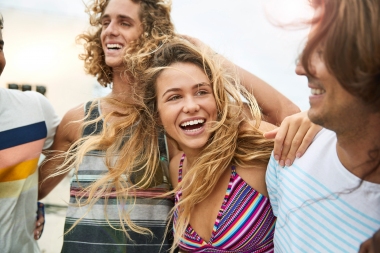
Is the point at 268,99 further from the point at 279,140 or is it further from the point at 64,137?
the point at 64,137

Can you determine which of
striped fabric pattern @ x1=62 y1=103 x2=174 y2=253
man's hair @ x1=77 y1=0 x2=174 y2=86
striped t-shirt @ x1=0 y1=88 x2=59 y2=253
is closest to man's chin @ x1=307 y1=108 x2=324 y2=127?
striped fabric pattern @ x1=62 y1=103 x2=174 y2=253

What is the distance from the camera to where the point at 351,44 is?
798 millimetres

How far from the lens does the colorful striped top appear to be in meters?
1.39

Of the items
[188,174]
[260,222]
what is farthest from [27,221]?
[260,222]

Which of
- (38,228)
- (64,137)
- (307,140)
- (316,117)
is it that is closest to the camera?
(316,117)

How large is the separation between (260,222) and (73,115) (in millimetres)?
1160

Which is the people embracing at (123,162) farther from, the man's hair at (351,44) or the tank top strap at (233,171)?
the man's hair at (351,44)

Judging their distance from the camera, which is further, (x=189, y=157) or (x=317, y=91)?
(x=189, y=157)

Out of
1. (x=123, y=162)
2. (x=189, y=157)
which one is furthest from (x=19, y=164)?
(x=189, y=157)

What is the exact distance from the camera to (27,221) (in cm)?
179

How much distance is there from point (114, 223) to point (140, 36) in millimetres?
1050

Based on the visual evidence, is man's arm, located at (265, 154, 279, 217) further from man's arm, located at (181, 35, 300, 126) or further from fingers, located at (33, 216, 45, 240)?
fingers, located at (33, 216, 45, 240)

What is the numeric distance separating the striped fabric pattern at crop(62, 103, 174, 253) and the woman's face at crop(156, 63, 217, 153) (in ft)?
0.99

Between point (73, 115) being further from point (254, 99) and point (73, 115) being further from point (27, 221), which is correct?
point (254, 99)
